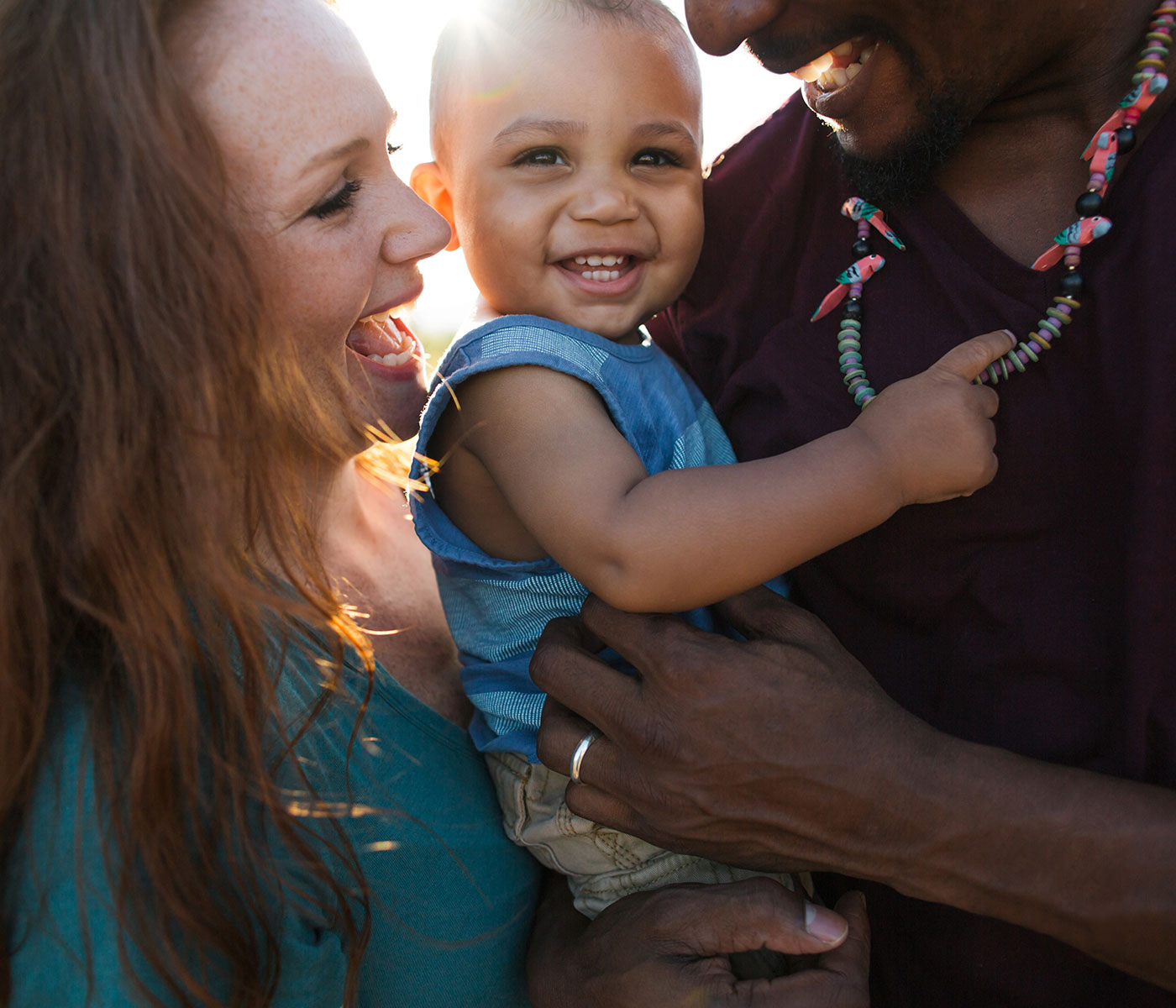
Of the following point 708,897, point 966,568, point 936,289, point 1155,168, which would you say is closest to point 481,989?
point 708,897

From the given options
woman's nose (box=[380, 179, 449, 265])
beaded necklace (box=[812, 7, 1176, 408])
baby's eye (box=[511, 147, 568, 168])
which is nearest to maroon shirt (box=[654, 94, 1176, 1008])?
beaded necklace (box=[812, 7, 1176, 408])

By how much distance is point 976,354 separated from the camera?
4.61 ft

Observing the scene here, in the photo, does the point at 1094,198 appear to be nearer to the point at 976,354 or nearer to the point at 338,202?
the point at 976,354

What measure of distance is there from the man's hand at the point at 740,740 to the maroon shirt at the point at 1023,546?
0.07 meters

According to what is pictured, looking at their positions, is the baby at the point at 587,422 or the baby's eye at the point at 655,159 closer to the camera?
the baby at the point at 587,422

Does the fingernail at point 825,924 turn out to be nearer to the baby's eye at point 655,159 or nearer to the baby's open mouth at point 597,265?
the baby's open mouth at point 597,265

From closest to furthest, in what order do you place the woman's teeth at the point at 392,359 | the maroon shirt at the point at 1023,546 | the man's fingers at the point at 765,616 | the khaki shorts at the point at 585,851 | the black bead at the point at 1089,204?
the maroon shirt at the point at 1023,546
the black bead at the point at 1089,204
the man's fingers at the point at 765,616
the khaki shorts at the point at 585,851
the woman's teeth at the point at 392,359

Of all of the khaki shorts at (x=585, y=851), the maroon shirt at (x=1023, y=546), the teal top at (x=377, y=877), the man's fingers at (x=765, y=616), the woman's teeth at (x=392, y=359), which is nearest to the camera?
the teal top at (x=377, y=877)

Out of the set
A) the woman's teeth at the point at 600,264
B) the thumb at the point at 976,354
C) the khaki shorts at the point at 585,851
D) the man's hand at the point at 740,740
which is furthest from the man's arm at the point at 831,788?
the woman's teeth at the point at 600,264

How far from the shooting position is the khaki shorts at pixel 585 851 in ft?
5.40

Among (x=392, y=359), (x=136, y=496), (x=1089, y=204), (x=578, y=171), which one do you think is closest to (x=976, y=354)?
(x=1089, y=204)

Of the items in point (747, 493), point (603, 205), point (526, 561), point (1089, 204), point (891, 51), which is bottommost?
point (526, 561)

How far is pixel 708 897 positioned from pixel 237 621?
0.89 meters

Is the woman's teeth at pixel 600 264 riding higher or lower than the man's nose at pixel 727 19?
lower
